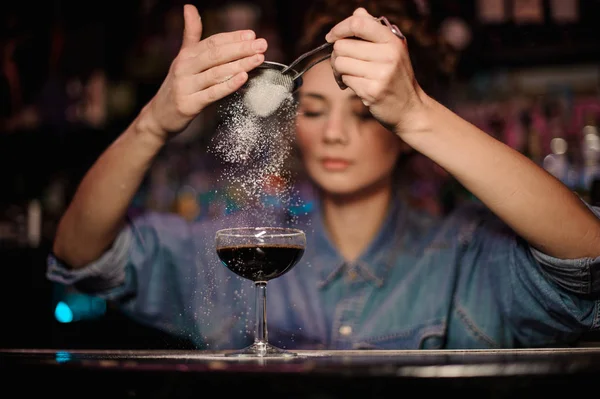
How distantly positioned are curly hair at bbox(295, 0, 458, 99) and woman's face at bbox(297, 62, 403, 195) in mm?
175

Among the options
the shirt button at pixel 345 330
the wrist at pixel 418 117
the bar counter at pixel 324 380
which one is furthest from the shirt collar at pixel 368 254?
the bar counter at pixel 324 380

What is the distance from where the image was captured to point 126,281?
1.64 meters

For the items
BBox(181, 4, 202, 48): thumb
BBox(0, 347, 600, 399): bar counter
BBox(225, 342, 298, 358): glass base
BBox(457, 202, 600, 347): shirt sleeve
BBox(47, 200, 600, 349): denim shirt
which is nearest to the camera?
BBox(0, 347, 600, 399): bar counter

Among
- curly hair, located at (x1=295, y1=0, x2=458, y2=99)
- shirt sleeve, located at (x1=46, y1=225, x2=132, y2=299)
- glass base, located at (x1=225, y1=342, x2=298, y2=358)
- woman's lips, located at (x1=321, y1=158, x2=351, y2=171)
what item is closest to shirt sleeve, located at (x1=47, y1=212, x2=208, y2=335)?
shirt sleeve, located at (x1=46, y1=225, x2=132, y2=299)

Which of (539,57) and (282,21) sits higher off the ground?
(282,21)

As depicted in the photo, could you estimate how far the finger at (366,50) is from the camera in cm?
106

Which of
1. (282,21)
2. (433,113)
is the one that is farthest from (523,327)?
(282,21)

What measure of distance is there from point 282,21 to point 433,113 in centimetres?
225

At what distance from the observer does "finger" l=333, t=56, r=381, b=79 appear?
1067 mm

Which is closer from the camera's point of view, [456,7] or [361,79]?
[361,79]

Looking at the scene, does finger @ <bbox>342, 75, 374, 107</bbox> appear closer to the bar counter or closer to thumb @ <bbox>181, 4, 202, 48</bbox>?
thumb @ <bbox>181, 4, 202, 48</bbox>

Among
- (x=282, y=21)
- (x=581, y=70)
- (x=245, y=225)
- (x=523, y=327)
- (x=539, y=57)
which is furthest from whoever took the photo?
(x=282, y=21)

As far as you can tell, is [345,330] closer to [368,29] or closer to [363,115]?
[363,115]

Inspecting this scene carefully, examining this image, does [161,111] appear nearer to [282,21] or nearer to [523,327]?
[523,327]
